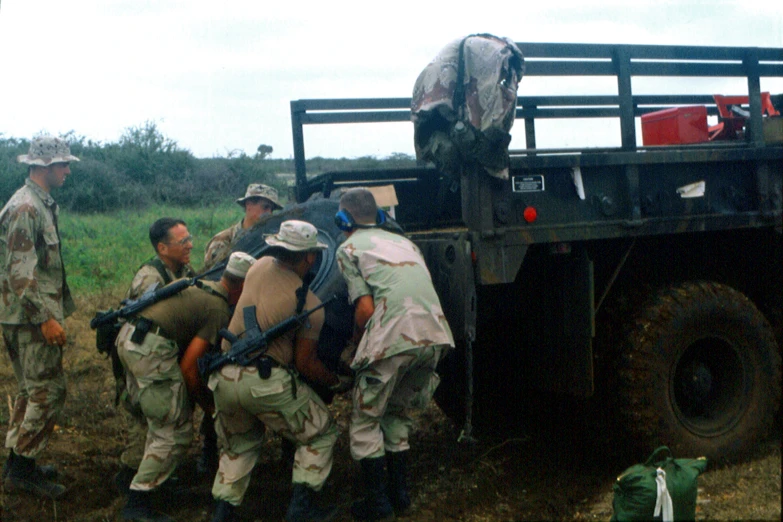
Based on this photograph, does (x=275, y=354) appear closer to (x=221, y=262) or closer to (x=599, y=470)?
(x=221, y=262)

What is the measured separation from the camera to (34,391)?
4.95 m

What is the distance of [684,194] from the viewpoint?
4836 mm

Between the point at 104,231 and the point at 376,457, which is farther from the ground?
the point at 104,231

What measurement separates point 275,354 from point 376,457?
725 mm

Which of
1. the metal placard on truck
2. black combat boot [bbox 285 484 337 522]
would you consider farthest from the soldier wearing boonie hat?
the metal placard on truck

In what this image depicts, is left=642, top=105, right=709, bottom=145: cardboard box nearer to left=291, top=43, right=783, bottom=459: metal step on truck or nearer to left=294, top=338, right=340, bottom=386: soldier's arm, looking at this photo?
left=291, top=43, right=783, bottom=459: metal step on truck

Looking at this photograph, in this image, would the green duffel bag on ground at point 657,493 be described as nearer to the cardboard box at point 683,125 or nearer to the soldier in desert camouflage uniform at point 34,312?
the cardboard box at point 683,125

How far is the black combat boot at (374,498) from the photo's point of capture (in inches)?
170

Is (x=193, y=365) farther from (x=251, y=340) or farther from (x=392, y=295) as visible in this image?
(x=392, y=295)

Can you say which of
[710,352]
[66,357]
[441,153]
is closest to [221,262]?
[441,153]

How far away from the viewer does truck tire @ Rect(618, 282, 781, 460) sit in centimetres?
463

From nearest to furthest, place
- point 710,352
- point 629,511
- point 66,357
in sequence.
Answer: point 629,511 → point 710,352 → point 66,357

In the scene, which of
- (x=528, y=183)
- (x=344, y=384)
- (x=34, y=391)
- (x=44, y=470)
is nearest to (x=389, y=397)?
(x=344, y=384)

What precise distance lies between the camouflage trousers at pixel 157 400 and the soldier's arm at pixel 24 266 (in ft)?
2.16
